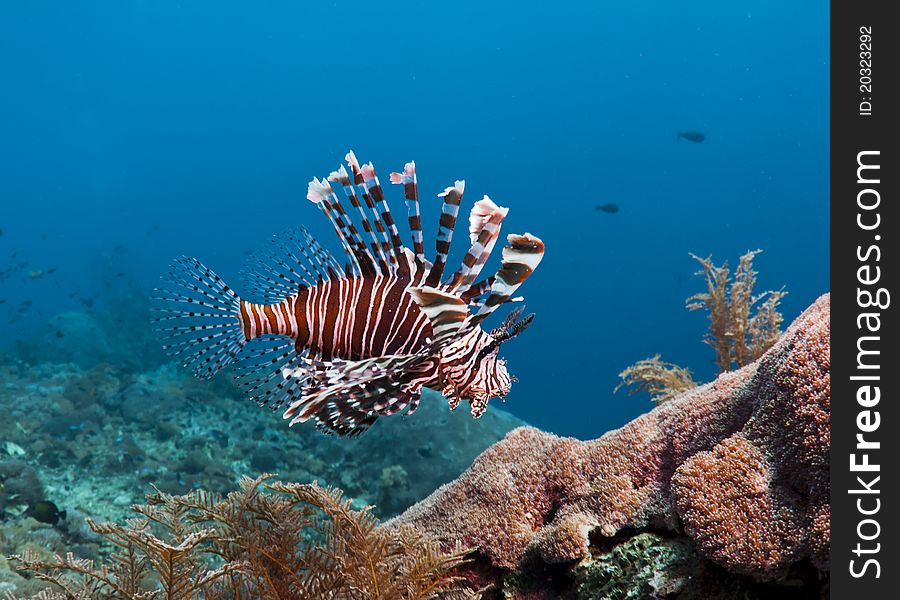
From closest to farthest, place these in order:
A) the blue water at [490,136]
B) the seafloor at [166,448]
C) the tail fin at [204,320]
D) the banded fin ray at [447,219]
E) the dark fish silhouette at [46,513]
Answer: the banded fin ray at [447,219] → the tail fin at [204,320] → the dark fish silhouette at [46,513] → the seafloor at [166,448] → the blue water at [490,136]

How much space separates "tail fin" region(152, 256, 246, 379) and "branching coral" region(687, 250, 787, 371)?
14.5ft

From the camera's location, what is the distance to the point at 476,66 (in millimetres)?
74562

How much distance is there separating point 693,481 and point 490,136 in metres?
77.3

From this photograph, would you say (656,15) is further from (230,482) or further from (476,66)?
(230,482)

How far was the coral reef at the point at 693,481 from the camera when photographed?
1.99 meters

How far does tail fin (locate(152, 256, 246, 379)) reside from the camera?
3.14m

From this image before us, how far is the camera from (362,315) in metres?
2.56

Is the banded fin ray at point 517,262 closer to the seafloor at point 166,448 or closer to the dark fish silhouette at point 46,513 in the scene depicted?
the seafloor at point 166,448

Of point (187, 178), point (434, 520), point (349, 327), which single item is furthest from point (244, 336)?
point (187, 178)

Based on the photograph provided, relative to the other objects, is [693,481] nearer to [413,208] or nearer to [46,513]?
[413,208]

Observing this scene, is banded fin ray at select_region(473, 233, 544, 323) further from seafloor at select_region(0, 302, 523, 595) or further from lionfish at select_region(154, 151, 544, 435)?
seafloor at select_region(0, 302, 523, 595)

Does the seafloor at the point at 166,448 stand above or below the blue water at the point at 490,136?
below

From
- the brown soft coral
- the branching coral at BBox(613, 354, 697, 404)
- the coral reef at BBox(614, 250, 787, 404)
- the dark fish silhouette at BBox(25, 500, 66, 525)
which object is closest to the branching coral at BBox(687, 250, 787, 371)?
the coral reef at BBox(614, 250, 787, 404)
